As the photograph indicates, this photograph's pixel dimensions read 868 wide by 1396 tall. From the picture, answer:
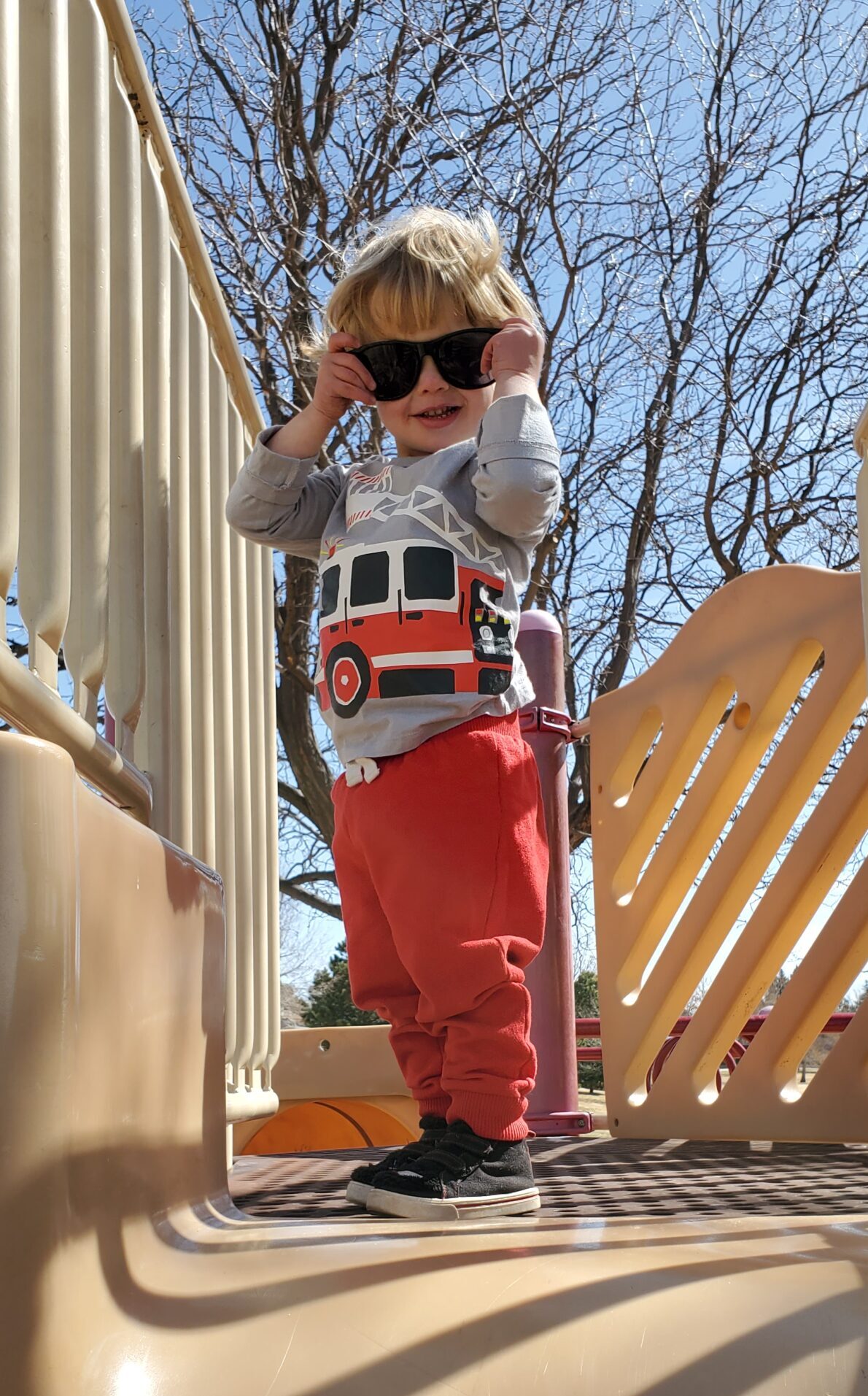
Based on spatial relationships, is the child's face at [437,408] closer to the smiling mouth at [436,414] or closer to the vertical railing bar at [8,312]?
the smiling mouth at [436,414]

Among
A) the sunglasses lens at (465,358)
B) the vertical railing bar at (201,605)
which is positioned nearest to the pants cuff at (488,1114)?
the vertical railing bar at (201,605)

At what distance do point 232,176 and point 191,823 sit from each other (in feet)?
21.6

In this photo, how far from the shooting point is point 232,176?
7434mm

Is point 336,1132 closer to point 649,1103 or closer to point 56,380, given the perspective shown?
point 649,1103

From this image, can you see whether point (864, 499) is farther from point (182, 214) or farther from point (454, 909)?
point (182, 214)

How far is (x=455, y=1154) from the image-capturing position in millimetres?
1438

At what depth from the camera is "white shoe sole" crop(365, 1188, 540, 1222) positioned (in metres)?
1.35

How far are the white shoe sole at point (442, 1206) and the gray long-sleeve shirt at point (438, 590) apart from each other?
531mm

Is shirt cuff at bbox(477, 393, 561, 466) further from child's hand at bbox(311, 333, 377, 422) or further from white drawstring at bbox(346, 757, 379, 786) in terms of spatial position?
white drawstring at bbox(346, 757, 379, 786)

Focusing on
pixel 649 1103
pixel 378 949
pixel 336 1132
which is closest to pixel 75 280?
pixel 378 949

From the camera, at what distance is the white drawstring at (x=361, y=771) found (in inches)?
64.6

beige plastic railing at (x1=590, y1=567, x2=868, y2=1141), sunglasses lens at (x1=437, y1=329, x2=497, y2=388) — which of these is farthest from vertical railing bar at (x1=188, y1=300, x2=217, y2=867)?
beige plastic railing at (x1=590, y1=567, x2=868, y2=1141)

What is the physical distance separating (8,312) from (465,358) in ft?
3.26

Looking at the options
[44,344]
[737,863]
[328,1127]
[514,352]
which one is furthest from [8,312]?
[328,1127]
